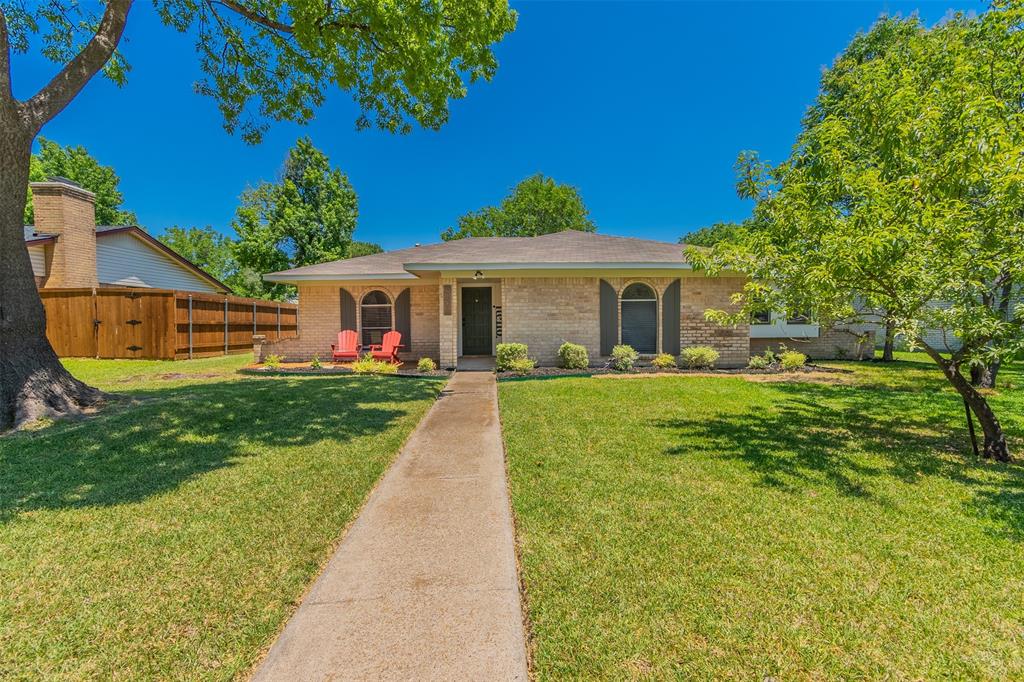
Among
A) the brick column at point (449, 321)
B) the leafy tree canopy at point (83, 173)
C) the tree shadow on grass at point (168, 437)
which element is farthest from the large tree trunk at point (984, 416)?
the leafy tree canopy at point (83, 173)

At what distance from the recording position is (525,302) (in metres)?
11.4

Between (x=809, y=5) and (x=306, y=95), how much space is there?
13354 millimetres

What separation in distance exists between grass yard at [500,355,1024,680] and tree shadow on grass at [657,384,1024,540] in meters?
0.03

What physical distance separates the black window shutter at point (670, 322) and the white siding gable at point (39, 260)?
20.0 m

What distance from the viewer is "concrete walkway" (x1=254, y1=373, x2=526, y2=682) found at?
1.86m

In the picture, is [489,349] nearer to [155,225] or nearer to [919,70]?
[919,70]

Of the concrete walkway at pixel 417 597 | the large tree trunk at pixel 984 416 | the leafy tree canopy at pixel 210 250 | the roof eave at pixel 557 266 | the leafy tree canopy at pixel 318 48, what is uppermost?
the leafy tree canopy at pixel 210 250

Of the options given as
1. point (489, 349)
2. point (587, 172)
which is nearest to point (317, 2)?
point (489, 349)

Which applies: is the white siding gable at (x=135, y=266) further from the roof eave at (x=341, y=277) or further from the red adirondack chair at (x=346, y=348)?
the red adirondack chair at (x=346, y=348)

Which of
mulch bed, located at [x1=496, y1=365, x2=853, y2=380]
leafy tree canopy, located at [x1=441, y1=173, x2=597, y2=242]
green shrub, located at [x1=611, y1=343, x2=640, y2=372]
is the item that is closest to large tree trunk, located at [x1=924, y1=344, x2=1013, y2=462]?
mulch bed, located at [x1=496, y1=365, x2=853, y2=380]

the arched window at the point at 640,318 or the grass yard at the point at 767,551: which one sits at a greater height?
the arched window at the point at 640,318

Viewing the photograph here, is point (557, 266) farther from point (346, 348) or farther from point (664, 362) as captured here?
point (346, 348)

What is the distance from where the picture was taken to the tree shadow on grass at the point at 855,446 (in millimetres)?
3848

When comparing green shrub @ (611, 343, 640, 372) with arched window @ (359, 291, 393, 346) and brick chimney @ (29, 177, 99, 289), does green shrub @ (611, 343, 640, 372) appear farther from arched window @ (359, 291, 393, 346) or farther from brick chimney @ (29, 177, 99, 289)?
brick chimney @ (29, 177, 99, 289)
